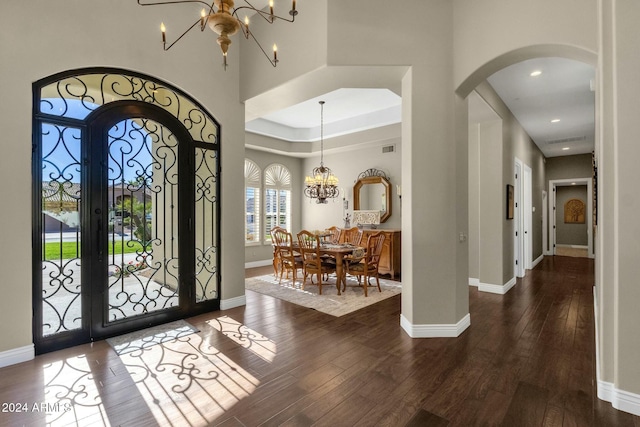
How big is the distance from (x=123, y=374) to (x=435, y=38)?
447 cm

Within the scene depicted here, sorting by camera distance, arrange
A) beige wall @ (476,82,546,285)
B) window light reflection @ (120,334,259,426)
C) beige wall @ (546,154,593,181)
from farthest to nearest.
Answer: beige wall @ (546,154,593,181) → beige wall @ (476,82,546,285) → window light reflection @ (120,334,259,426)

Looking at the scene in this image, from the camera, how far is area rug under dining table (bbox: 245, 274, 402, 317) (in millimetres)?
4477

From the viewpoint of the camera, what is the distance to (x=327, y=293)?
5.19 m

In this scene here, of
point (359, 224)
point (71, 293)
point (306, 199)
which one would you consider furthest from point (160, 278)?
point (306, 199)

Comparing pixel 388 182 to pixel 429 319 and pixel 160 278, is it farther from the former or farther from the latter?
pixel 160 278

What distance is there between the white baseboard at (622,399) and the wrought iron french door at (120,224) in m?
4.11

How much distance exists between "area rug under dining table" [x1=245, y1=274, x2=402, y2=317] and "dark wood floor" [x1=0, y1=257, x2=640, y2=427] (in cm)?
58

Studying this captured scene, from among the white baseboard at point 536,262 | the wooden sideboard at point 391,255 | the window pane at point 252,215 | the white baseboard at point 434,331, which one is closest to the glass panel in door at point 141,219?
the white baseboard at point 434,331

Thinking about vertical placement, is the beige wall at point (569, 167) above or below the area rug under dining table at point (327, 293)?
above

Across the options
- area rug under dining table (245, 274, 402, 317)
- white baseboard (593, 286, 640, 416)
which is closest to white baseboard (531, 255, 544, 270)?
area rug under dining table (245, 274, 402, 317)

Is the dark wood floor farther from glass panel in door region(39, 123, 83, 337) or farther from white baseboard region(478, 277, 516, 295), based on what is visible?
white baseboard region(478, 277, 516, 295)

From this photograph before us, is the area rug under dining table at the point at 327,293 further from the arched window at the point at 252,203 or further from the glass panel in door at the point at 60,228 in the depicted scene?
the glass panel in door at the point at 60,228

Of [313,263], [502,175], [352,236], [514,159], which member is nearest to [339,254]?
[313,263]

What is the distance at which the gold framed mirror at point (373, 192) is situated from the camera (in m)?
7.28
